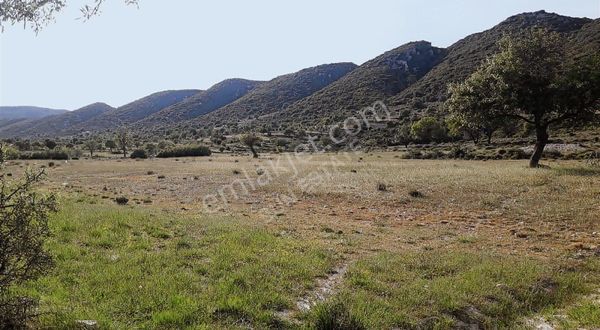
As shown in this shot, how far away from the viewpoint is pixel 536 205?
18375mm

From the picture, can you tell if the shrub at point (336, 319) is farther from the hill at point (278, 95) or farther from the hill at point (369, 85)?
the hill at point (278, 95)

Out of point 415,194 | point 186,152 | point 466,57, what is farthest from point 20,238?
point 466,57

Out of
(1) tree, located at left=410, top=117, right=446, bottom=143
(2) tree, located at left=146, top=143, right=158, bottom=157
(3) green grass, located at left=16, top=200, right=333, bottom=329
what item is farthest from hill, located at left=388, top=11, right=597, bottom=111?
(3) green grass, located at left=16, top=200, right=333, bottom=329

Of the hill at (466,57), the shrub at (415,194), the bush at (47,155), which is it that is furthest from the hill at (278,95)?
the shrub at (415,194)

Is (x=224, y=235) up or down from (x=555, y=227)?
up

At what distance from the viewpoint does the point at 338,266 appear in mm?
10391

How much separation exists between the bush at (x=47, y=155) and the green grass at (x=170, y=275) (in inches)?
2766

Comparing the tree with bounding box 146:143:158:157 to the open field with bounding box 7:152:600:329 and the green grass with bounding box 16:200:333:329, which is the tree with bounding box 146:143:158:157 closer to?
the open field with bounding box 7:152:600:329

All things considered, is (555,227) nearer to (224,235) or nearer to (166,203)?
(224,235)

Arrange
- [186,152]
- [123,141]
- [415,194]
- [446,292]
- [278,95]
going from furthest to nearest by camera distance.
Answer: [278,95], [123,141], [186,152], [415,194], [446,292]

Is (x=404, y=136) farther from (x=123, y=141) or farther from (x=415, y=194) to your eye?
(x=415, y=194)

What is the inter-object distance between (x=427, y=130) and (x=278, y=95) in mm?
91387

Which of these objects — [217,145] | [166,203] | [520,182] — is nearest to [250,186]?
[166,203]

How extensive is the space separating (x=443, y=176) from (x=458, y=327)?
23457 mm
